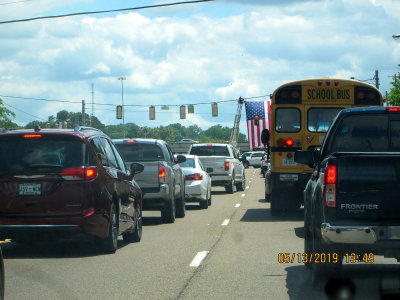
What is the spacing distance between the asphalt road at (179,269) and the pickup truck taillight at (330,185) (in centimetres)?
103

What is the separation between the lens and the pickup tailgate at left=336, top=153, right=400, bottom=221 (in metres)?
7.52

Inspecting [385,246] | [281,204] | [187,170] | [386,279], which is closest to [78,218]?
[386,279]

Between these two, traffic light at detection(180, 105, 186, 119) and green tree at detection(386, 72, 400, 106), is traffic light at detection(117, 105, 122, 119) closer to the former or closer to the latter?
traffic light at detection(180, 105, 186, 119)

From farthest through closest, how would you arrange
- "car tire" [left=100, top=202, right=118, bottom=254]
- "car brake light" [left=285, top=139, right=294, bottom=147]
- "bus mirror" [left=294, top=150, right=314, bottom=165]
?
"car brake light" [left=285, top=139, right=294, bottom=147], "car tire" [left=100, top=202, right=118, bottom=254], "bus mirror" [left=294, top=150, right=314, bottom=165]

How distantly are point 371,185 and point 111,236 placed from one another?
5.10 m

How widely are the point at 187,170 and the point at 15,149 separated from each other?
12134 mm

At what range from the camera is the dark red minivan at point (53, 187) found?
1102cm

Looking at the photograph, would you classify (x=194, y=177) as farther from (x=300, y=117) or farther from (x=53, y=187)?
(x=53, y=187)

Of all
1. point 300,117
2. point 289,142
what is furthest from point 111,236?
point 300,117

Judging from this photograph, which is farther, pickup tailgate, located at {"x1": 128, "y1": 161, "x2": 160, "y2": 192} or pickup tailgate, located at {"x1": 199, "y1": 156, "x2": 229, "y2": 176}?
pickup tailgate, located at {"x1": 199, "y1": 156, "x2": 229, "y2": 176}

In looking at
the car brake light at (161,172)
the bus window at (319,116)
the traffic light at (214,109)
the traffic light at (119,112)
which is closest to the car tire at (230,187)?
the bus window at (319,116)

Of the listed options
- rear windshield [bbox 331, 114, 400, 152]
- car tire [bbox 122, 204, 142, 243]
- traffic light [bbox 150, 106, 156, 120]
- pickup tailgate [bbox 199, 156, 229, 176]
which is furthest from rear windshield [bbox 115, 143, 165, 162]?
traffic light [bbox 150, 106, 156, 120]

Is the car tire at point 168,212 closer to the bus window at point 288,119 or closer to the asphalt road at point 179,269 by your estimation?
the asphalt road at point 179,269

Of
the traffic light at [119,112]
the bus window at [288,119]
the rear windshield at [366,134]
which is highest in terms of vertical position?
the traffic light at [119,112]
